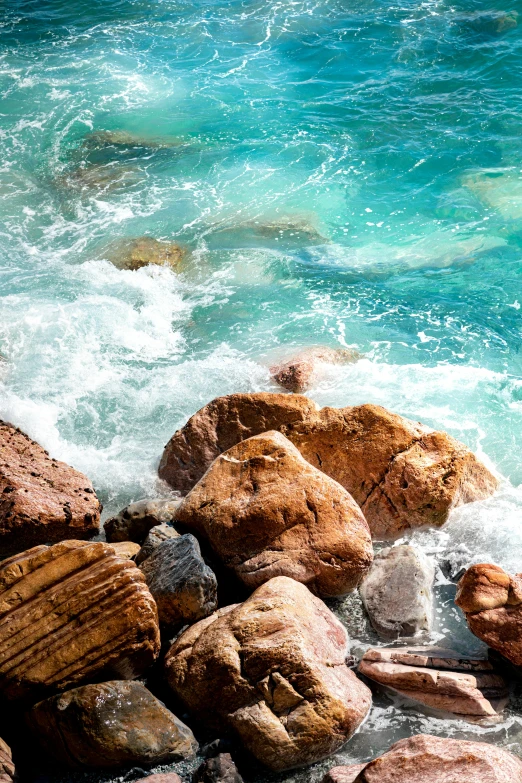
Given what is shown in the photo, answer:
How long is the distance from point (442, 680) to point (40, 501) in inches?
173

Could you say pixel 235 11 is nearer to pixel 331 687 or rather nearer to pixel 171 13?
pixel 171 13

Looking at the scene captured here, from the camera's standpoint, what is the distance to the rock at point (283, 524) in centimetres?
706

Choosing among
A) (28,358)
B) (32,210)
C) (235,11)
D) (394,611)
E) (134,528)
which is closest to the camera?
(394,611)

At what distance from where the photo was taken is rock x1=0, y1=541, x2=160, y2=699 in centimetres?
596

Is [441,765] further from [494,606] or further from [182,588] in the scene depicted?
[182,588]

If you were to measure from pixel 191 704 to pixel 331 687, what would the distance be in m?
1.13

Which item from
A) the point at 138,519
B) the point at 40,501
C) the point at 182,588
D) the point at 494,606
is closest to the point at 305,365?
the point at 138,519

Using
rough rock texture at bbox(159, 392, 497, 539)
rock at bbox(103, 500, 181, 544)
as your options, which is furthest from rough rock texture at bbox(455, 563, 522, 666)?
rock at bbox(103, 500, 181, 544)

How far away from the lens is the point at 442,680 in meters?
6.13

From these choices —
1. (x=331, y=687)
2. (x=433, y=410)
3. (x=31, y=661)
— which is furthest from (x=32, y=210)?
(x=331, y=687)

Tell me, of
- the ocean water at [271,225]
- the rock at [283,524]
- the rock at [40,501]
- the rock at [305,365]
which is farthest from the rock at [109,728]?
the rock at [305,365]

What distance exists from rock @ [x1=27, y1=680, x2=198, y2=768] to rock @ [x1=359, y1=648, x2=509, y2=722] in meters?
1.68

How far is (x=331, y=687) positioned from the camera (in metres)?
5.86

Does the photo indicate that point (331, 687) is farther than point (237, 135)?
No
